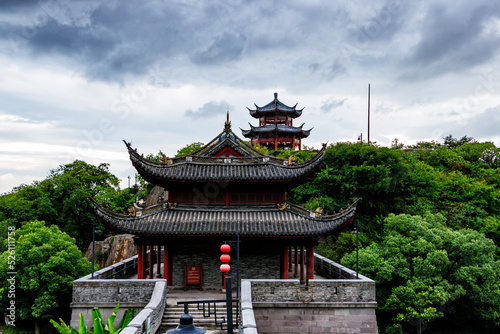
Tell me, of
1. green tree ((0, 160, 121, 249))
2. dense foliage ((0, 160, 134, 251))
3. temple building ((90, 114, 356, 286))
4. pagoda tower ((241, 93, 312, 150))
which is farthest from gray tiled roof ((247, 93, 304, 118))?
temple building ((90, 114, 356, 286))

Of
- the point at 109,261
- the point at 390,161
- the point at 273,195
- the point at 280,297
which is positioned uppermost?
the point at 390,161

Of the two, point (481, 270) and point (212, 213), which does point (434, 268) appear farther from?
point (212, 213)

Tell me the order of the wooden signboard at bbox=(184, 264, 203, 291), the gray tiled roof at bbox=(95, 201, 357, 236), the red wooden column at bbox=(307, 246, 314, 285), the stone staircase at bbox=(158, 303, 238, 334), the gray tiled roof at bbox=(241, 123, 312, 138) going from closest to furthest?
1. the stone staircase at bbox=(158, 303, 238, 334)
2. the gray tiled roof at bbox=(95, 201, 357, 236)
3. the red wooden column at bbox=(307, 246, 314, 285)
4. the wooden signboard at bbox=(184, 264, 203, 291)
5. the gray tiled roof at bbox=(241, 123, 312, 138)

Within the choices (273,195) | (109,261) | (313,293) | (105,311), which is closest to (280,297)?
(313,293)

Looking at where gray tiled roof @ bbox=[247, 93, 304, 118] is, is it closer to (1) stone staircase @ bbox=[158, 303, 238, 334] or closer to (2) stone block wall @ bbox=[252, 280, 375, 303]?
(2) stone block wall @ bbox=[252, 280, 375, 303]

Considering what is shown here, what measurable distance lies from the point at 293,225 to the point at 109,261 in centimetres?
2305

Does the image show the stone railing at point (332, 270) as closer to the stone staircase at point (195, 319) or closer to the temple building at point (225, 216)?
the temple building at point (225, 216)

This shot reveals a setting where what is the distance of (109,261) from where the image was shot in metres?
32.7

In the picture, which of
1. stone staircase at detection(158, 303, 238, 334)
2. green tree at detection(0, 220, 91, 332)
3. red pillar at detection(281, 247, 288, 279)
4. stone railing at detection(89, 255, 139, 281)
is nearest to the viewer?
stone staircase at detection(158, 303, 238, 334)

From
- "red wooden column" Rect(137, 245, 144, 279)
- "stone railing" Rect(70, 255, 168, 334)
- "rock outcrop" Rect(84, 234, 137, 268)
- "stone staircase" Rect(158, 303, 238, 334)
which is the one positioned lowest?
"rock outcrop" Rect(84, 234, 137, 268)

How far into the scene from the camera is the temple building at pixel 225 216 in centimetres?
1582

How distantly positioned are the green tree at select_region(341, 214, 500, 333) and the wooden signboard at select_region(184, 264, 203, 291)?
9.16 metres

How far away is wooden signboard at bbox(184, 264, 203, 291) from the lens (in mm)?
16656

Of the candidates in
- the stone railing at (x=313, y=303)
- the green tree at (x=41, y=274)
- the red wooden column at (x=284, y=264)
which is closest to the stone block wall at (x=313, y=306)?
the stone railing at (x=313, y=303)
